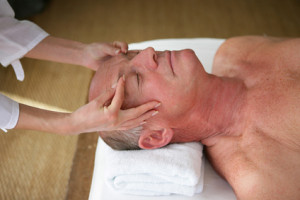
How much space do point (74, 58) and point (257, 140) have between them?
1057 mm

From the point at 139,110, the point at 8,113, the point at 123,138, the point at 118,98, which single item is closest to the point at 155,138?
the point at 123,138

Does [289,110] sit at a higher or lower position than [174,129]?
higher

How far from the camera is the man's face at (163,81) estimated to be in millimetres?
1340

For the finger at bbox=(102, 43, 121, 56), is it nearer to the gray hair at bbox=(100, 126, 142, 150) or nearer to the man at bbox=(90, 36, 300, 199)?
the man at bbox=(90, 36, 300, 199)

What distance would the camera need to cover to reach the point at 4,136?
1.78 meters

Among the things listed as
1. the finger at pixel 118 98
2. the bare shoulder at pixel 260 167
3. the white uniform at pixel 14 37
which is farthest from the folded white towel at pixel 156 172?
the white uniform at pixel 14 37

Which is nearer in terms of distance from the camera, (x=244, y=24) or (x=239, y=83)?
(x=239, y=83)

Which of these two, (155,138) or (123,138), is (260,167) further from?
(123,138)

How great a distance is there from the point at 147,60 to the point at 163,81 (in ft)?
0.40

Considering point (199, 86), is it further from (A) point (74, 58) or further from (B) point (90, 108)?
(A) point (74, 58)

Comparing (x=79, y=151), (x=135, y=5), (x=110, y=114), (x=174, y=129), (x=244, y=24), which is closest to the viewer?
(x=110, y=114)

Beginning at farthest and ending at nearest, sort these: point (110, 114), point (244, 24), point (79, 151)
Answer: point (244, 24), point (79, 151), point (110, 114)

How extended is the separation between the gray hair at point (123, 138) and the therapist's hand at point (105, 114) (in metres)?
0.16

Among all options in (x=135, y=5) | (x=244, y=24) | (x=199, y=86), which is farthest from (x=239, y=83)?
(x=135, y=5)
